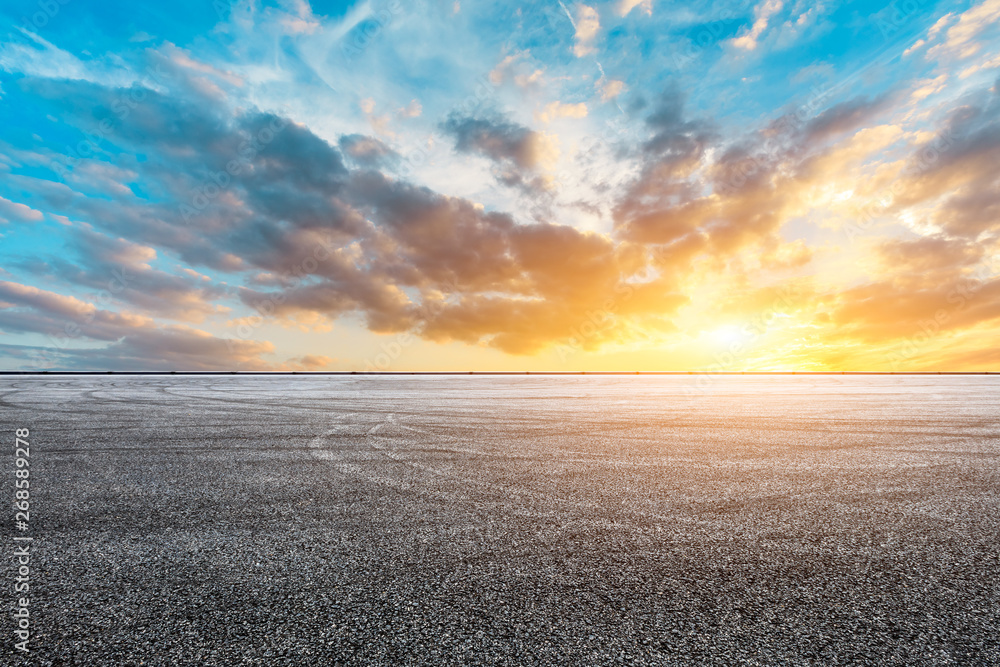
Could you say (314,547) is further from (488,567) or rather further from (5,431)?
(5,431)

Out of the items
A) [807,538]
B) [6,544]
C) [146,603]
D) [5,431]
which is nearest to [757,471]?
[807,538]

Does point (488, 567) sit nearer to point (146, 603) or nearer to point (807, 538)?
point (146, 603)

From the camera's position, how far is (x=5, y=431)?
9.94 metres

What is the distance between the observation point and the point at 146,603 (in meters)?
2.85

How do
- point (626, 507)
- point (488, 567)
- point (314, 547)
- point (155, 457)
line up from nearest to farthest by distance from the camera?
point (488, 567), point (314, 547), point (626, 507), point (155, 457)

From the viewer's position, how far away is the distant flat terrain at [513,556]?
8.04 feet

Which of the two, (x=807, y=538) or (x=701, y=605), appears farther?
(x=807, y=538)

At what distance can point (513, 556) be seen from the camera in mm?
3504

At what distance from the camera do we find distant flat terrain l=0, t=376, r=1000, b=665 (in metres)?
2.45

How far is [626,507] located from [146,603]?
3.76 metres


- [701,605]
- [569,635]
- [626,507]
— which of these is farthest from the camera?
[626,507]

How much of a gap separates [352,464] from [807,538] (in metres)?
5.34

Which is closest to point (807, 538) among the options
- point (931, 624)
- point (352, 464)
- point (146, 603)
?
point (931, 624)

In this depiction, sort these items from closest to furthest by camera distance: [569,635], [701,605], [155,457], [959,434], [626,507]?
1. [569,635]
2. [701,605]
3. [626,507]
4. [155,457]
5. [959,434]
